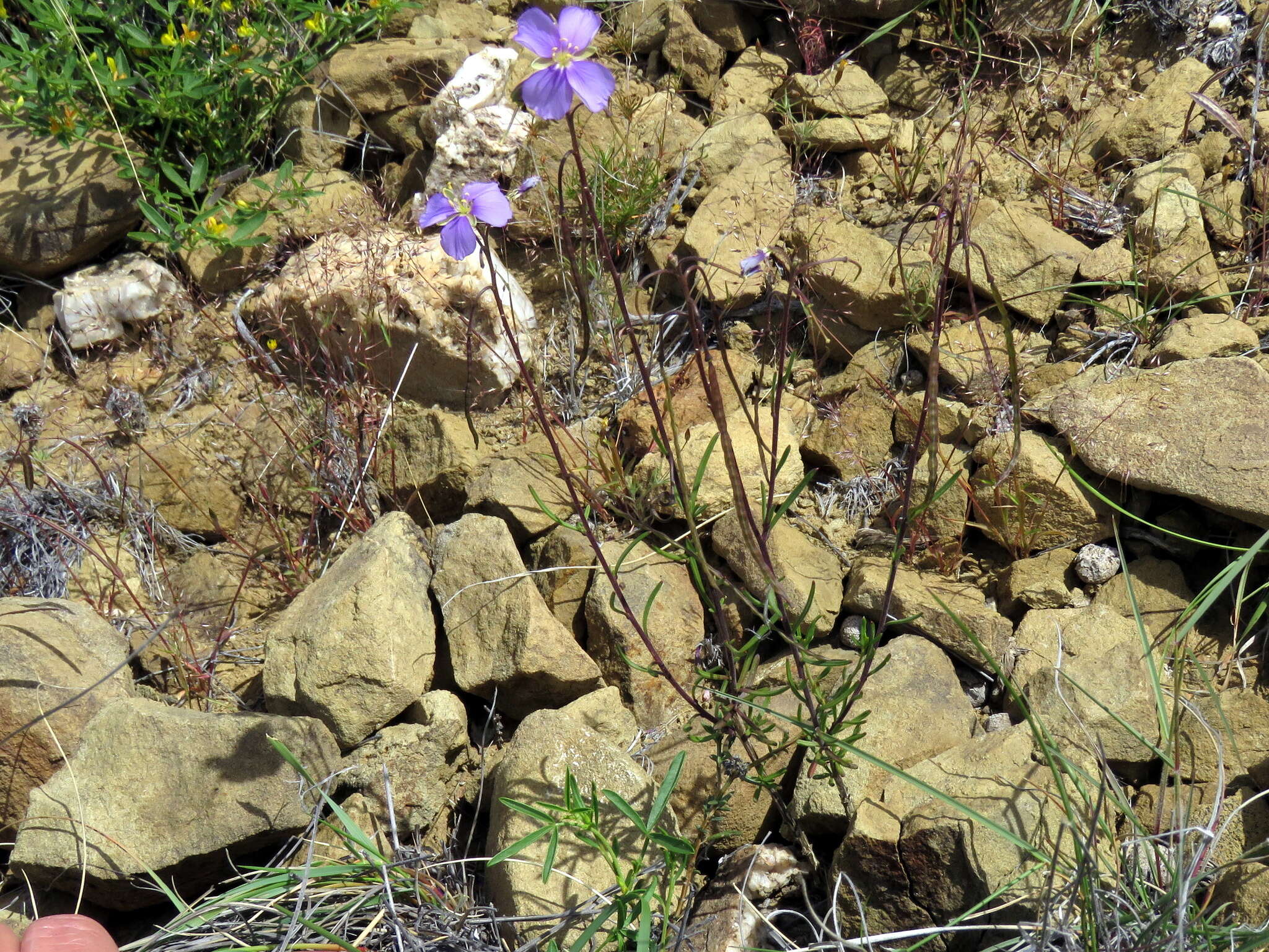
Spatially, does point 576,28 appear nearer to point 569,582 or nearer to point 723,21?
point 569,582

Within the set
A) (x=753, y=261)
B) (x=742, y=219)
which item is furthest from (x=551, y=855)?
(x=742, y=219)

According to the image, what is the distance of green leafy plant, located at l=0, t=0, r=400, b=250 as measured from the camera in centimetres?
350

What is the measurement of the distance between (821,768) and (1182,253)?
1.85 metres

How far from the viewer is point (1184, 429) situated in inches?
95.8

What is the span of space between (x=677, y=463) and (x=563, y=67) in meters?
0.69

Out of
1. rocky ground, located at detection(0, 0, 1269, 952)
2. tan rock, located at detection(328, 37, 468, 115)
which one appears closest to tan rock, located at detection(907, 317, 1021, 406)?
rocky ground, located at detection(0, 0, 1269, 952)

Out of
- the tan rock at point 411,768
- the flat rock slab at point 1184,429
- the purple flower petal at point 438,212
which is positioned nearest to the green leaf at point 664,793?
the tan rock at point 411,768

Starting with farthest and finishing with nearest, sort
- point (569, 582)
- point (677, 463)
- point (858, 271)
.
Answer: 1. point (858, 271)
2. point (569, 582)
3. point (677, 463)

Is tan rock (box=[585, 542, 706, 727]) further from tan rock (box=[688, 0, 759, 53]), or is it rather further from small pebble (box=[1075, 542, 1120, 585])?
tan rock (box=[688, 0, 759, 53])

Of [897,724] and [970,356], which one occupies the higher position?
[970,356]

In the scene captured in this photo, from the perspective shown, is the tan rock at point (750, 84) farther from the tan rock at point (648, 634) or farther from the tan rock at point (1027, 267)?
the tan rock at point (648, 634)

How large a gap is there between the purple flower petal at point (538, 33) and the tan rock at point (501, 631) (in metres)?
1.34

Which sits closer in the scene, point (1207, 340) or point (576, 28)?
point (576, 28)

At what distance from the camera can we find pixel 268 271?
3.69 meters
